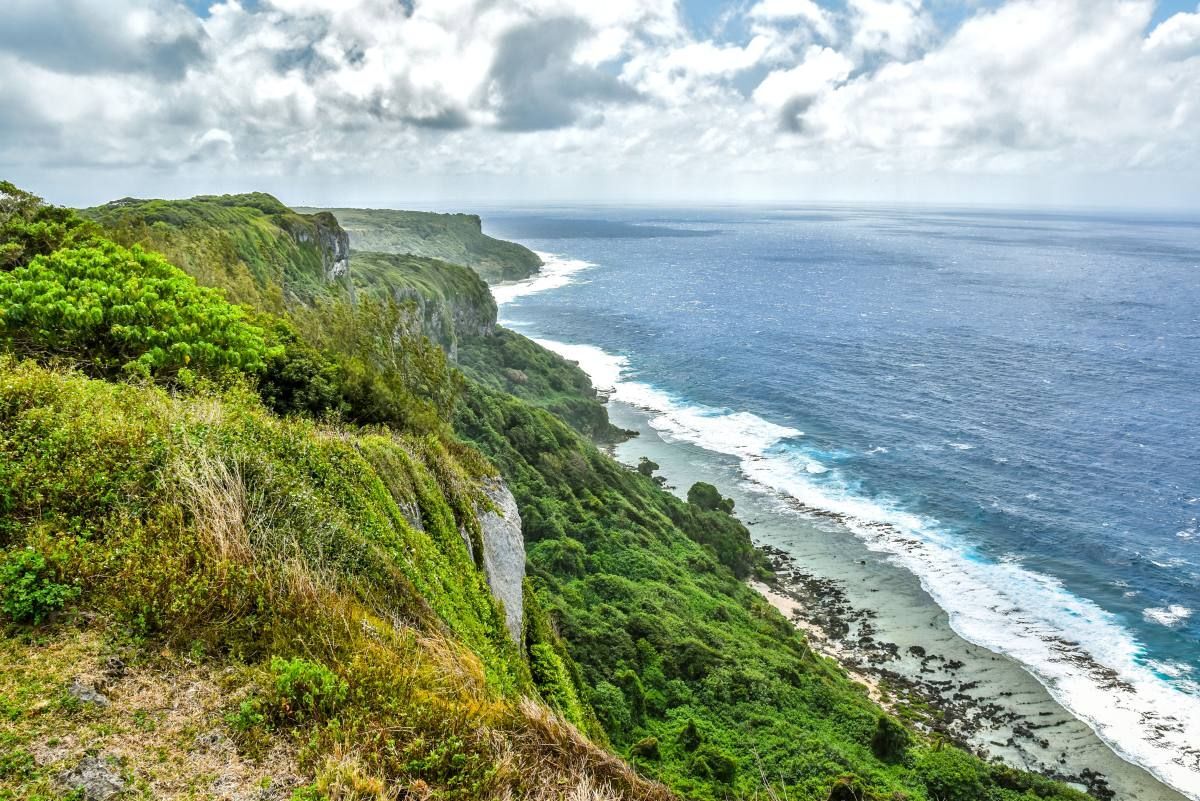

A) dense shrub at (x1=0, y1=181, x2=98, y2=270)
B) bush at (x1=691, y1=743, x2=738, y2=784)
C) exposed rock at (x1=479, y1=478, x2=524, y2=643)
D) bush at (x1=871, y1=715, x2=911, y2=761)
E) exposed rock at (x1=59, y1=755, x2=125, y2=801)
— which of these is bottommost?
bush at (x1=871, y1=715, x2=911, y2=761)

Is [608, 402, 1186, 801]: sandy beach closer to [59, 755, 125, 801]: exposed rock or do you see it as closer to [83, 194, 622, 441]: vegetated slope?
[83, 194, 622, 441]: vegetated slope

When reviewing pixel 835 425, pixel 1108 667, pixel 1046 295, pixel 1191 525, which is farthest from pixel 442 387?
pixel 1046 295

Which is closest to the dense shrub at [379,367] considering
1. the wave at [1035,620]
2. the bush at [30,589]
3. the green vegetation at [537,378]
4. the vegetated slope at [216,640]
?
the vegetated slope at [216,640]

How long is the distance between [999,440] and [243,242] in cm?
7649

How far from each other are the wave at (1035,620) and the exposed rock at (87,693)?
45266 millimetres

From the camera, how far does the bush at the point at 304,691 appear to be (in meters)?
7.25

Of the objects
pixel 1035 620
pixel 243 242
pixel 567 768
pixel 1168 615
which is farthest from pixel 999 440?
pixel 243 242

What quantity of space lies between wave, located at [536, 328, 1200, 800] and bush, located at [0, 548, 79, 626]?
151 feet

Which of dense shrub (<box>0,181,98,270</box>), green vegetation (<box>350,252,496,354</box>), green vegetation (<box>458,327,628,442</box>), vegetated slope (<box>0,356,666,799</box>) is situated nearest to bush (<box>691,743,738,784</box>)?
vegetated slope (<box>0,356,666,799</box>)

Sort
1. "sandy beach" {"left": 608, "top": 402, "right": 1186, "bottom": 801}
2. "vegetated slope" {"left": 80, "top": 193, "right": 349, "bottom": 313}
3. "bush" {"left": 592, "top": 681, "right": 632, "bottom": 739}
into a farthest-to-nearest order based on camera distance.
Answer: "vegetated slope" {"left": 80, "top": 193, "right": 349, "bottom": 313} → "sandy beach" {"left": 608, "top": 402, "right": 1186, "bottom": 801} → "bush" {"left": 592, "top": 681, "right": 632, "bottom": 739}

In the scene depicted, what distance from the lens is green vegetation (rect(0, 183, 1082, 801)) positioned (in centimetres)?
702

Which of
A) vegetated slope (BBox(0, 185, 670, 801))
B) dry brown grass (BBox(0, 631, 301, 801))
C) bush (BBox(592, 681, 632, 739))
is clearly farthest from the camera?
bush (BBox(592, 681, 632, 739))

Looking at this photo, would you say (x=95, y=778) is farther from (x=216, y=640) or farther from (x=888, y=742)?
(x=888, y=742)

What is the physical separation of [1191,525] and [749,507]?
35.0 m
